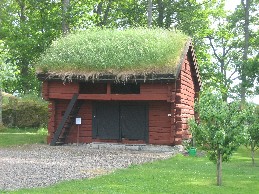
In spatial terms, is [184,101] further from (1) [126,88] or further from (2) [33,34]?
(2) [33,34]

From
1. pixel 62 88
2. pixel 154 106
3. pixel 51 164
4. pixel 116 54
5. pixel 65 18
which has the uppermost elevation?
pixel 65 18

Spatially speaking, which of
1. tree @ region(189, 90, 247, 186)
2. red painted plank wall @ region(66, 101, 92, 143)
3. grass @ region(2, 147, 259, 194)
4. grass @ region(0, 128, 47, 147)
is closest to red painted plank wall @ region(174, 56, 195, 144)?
red painted plank wall @ region(66, 101, 92, 143)

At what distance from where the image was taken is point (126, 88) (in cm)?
2288

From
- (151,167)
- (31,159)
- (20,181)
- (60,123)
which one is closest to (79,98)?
(60,123)

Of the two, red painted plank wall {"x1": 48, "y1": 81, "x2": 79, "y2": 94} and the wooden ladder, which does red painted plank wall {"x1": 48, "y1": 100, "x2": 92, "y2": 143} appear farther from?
red painted plank wall {"x1": 48, "y1": 81, "x2": 79, "y2": 94}

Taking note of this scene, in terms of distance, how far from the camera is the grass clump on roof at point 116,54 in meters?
20.7

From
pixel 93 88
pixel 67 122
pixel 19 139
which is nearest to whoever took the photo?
pixel 67 122

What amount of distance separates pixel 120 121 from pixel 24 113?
12263mm

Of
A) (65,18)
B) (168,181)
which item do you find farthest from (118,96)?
(65,18)

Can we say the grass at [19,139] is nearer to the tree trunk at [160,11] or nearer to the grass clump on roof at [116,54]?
the grass clump on roof at [116,54]

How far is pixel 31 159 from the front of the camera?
1617 centimetres

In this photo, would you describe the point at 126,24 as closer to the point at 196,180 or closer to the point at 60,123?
the point at 60,123

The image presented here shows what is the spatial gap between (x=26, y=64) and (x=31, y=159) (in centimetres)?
2547

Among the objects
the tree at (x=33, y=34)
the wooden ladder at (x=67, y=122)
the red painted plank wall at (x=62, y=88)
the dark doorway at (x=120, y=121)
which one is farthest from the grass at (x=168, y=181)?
the tree at (x=33, y=34)
